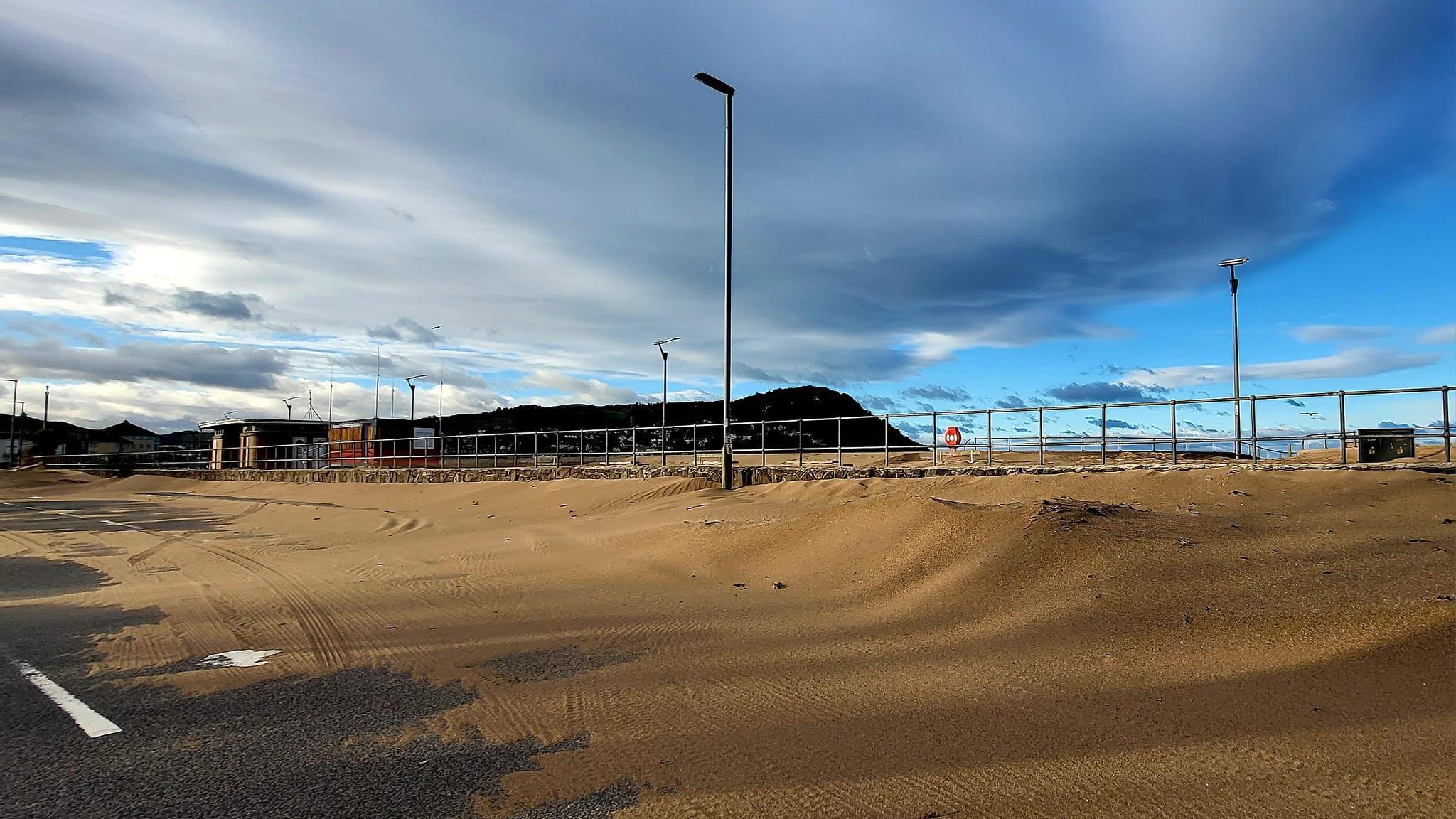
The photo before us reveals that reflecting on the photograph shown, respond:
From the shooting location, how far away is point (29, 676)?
5086mm

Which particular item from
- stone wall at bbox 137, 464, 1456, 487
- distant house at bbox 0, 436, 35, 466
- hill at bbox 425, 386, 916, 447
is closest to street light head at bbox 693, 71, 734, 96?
stone wall at bbox 137, 464, 1456, 487

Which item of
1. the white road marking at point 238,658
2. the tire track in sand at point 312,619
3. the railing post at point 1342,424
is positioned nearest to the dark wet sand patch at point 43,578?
the tire track in sand at point 312,619

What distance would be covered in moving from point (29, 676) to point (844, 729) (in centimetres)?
511

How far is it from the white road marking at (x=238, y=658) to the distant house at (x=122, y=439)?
110m

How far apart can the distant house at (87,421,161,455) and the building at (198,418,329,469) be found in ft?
171

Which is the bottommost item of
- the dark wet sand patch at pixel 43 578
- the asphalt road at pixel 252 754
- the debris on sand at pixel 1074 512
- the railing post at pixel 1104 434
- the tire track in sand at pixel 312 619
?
the dark wet sand patch at pixel 43 578

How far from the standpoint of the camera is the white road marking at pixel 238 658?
17.2ft

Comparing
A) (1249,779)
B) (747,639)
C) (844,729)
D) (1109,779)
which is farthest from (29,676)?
(1249,779)

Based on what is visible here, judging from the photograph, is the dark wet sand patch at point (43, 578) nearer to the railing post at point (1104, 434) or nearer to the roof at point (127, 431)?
the railing post at point (1104, 434)

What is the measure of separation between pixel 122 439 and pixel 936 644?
126 m

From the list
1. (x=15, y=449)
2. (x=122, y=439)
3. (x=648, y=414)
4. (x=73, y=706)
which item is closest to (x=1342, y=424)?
(x=73, y=706)

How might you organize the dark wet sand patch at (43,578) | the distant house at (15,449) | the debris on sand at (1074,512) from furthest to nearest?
the distant house at (15,449), the dark wet sand patch at (43,578), the debris on sand at (1074,512)

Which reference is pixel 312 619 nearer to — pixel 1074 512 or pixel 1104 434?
pixel 1074 512

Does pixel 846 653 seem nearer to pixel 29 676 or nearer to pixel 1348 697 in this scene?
pixel 1348 697
